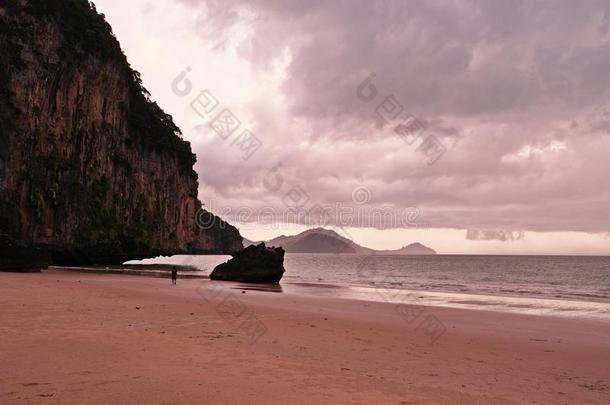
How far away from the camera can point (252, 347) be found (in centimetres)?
915

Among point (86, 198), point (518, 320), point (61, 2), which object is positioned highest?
point (61, 2)

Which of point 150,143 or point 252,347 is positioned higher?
point 150,143

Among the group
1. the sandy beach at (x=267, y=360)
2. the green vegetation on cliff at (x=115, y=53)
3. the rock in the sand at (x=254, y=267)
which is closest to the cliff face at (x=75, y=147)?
the green vegetation on cliff at (x=115, y=53)

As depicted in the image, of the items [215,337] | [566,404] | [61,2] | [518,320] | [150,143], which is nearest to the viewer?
[566,404]

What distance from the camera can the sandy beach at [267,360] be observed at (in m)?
5.88

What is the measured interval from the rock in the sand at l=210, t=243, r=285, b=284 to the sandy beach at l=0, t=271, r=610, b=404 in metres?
23.5

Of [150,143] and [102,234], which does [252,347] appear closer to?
[102,234]

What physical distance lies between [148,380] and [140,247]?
53.8 metres

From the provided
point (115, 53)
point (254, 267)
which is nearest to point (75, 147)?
point (115, 53)

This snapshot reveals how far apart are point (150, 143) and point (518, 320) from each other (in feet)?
178

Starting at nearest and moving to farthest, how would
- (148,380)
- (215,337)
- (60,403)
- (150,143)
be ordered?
(60,403), (148,380), (215,337), (150,143)

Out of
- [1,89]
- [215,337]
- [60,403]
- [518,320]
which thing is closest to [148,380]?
[60,403]

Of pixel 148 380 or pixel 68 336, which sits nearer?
pixel 148 380

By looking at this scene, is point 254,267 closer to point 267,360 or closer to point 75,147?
point 75,147
